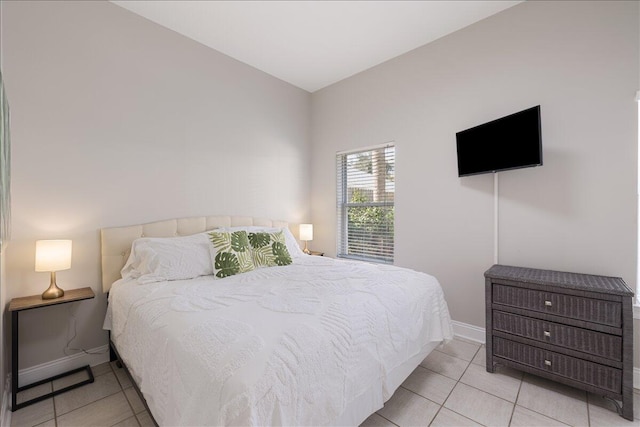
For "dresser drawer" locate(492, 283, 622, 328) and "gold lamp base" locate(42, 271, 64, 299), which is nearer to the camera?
"dresser drawer" locate(492, 283, 622, 328)

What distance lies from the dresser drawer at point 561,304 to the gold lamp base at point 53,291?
3157 millimetres

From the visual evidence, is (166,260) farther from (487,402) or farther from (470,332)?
(470,332)

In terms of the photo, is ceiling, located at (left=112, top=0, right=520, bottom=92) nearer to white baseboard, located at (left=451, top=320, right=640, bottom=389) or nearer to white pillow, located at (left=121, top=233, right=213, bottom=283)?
white pillow, located at (left=121, top=233, right=213, bottom=283)

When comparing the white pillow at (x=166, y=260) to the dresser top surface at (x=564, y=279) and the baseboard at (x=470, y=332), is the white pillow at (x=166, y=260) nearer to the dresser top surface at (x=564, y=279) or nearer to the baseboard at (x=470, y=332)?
the dresser top surface at (x=564, y=279)

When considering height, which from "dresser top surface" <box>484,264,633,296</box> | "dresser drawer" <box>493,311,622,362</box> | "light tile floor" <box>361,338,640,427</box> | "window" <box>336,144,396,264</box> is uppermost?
"window" <box>336,144,396,264</box>

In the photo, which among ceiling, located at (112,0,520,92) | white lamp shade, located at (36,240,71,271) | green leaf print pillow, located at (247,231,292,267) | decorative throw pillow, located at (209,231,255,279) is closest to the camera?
white lamp shade, located at (36,240,71,271)

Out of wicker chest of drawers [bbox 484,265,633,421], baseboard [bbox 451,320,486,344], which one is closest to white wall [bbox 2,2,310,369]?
baseboard [bbox 451,320,486,344]

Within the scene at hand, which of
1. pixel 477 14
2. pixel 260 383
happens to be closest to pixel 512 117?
pixel 477 14

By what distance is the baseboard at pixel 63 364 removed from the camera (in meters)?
2.03

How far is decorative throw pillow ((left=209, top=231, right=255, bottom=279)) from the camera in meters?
2.31

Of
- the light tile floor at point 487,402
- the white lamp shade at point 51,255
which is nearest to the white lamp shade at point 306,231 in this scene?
the light tile floor at point 487,402

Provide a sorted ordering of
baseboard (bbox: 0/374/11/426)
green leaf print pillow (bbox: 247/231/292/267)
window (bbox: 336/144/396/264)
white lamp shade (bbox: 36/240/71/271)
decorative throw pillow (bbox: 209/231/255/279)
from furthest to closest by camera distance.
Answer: window (bbox: 336/144/396/264) → green leaf print pillow (bbox: 247/231/292/267) → decorative throw pillow (bbox: 209/231/255/279) → white lamp shade (bbox: 36/240/71/271) → baseboard (bbox: 0/374/11/426)

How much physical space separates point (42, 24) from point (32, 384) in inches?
102

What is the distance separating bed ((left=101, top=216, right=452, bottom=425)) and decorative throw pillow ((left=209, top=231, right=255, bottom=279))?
2.2 inches
